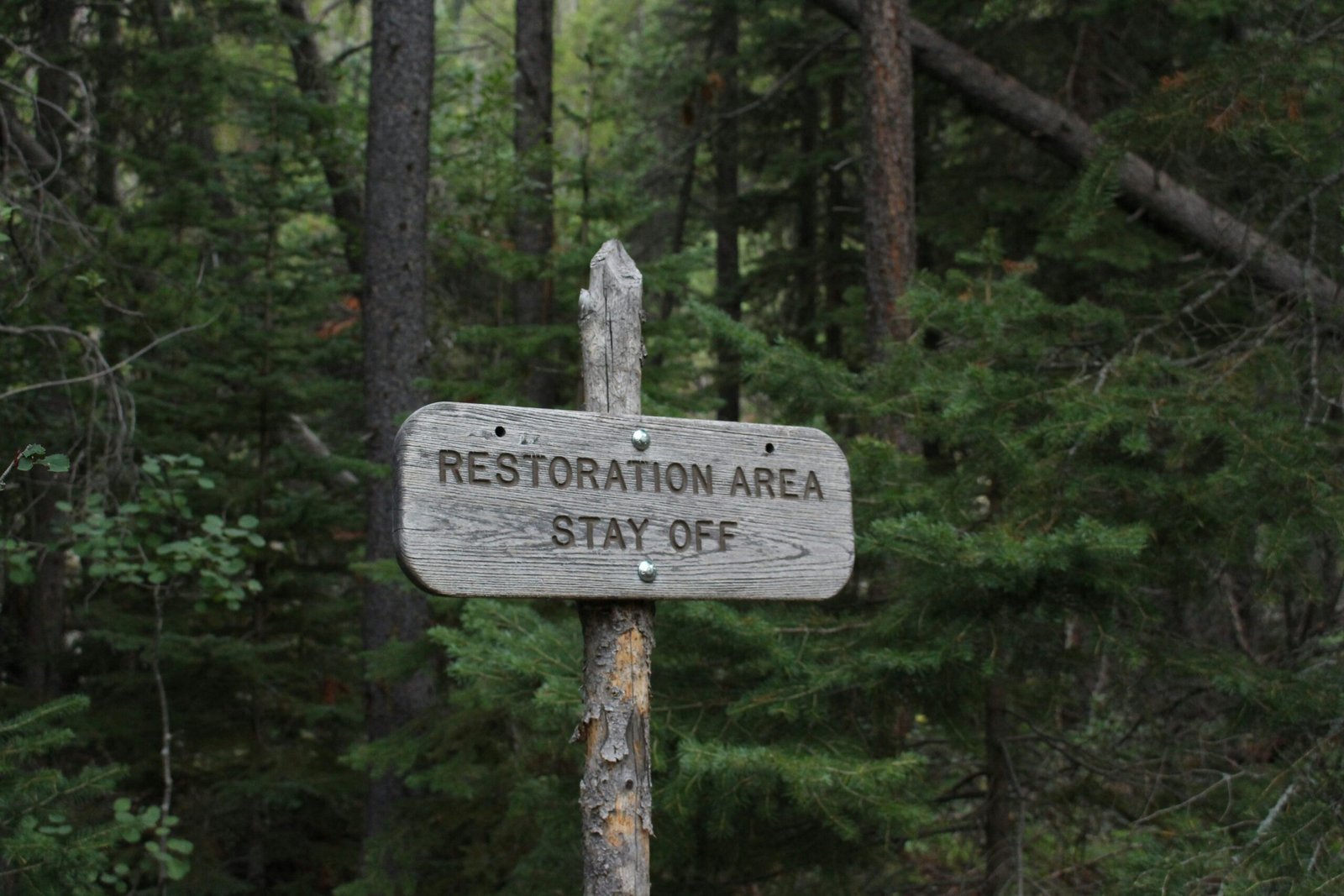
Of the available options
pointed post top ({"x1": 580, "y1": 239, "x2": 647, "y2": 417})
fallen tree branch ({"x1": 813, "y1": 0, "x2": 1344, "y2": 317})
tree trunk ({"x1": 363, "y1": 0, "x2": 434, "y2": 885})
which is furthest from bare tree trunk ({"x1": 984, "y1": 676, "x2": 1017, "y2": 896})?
fallen tree branch ({"x1": 813, "y1": 0, "x2": 1344, "y2": 317})

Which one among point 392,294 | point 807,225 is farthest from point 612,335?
point 807,225

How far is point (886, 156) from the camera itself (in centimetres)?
775

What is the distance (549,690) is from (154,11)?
8.44m

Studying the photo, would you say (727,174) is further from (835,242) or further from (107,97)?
(107,97)

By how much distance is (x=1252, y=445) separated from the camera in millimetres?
4102

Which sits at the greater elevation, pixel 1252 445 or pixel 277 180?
pixel 277 180

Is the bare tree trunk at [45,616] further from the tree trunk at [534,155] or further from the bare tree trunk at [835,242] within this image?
the bare tree trunk at [835,242]

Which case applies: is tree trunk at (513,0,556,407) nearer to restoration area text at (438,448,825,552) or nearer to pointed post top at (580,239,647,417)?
pointed post top at (580,239,647,417)

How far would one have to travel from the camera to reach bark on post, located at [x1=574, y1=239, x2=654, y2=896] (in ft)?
9.43

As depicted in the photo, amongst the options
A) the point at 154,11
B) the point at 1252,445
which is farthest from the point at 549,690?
the point at 154,11

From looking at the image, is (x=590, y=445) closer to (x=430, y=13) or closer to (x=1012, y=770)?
(x=1012, y=770)

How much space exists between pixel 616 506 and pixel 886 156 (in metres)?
5.47

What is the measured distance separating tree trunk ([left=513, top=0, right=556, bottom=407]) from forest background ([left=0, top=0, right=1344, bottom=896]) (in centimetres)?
7

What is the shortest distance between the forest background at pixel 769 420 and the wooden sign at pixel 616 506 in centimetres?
88
